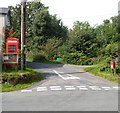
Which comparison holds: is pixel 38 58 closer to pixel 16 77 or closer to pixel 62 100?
pixel 16 77

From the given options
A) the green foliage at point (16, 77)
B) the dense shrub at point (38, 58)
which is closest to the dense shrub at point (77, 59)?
the dense shrub at point (38, 58)

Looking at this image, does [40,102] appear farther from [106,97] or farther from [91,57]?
[91,57]

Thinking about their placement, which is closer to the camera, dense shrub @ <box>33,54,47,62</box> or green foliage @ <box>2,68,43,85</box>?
green foliage @ <box>2,68,43,85</box>

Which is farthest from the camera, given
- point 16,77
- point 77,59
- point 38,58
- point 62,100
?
point 38,58

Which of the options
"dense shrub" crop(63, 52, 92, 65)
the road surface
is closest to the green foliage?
the road surface

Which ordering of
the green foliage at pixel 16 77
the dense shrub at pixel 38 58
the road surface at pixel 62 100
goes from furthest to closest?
the dense shrub at pixel 38 58
the green foliage at pixel 16 77
the road surface at pixel 62 100

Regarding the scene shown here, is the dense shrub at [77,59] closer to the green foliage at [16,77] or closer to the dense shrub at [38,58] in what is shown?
the dense shrub at [38,58]

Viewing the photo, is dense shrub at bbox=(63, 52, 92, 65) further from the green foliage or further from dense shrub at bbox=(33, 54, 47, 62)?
the green foliage

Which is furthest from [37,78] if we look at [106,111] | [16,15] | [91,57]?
[16,15]

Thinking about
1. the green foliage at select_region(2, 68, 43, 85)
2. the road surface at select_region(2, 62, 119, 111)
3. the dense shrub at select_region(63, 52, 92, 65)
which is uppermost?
the dense shrub at select_region(63, 52, 92, 65)

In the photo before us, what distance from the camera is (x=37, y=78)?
12.1m

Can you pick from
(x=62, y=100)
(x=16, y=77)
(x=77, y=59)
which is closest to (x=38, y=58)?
(x=77, y=59)

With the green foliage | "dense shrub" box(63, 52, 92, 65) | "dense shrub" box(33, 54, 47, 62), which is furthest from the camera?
"dense shrub" box(33, 54, 47, 62)

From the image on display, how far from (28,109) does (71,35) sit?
19.8m
